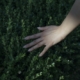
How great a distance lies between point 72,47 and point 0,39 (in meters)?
0.78

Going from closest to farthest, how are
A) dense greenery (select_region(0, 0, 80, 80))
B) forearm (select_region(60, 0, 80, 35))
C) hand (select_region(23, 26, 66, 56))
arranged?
forearm (select_region(60, 0, 80, 35)) < hand (select_region(23, 26, 66, 56)) < dense greenery (select_region(0, 0, 80, 80))

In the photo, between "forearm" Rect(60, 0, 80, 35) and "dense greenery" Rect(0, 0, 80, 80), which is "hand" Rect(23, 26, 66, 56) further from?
"dense greenery" Rect(0, 0, 80, 80)

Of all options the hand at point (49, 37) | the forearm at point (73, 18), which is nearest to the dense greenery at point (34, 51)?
the hand at point (49, 37)

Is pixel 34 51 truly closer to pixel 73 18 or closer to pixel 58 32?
pixel 58 32

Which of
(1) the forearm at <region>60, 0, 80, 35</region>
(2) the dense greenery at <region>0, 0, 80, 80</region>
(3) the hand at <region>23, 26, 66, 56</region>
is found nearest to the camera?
(1) the forearm at <region>60, 0, 80, 35</region>

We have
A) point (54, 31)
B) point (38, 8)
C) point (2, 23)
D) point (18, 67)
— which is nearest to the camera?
point (54, 31)

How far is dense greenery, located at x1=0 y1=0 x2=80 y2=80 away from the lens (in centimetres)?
271

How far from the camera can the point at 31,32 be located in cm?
297

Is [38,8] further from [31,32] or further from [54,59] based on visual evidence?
[54,59]

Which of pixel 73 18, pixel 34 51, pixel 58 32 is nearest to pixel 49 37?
pixel 58 32

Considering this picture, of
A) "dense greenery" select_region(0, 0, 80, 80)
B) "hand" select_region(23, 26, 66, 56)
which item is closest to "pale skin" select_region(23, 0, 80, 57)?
"hand" select_region(23, 26, 66, 56)

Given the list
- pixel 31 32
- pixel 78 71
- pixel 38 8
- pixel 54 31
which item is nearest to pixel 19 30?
pixel 31 32

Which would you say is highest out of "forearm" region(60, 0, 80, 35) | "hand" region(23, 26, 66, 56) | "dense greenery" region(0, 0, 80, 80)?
"forearm" region(60, 0, 80, 35)

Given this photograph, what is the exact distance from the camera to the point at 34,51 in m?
2.83
